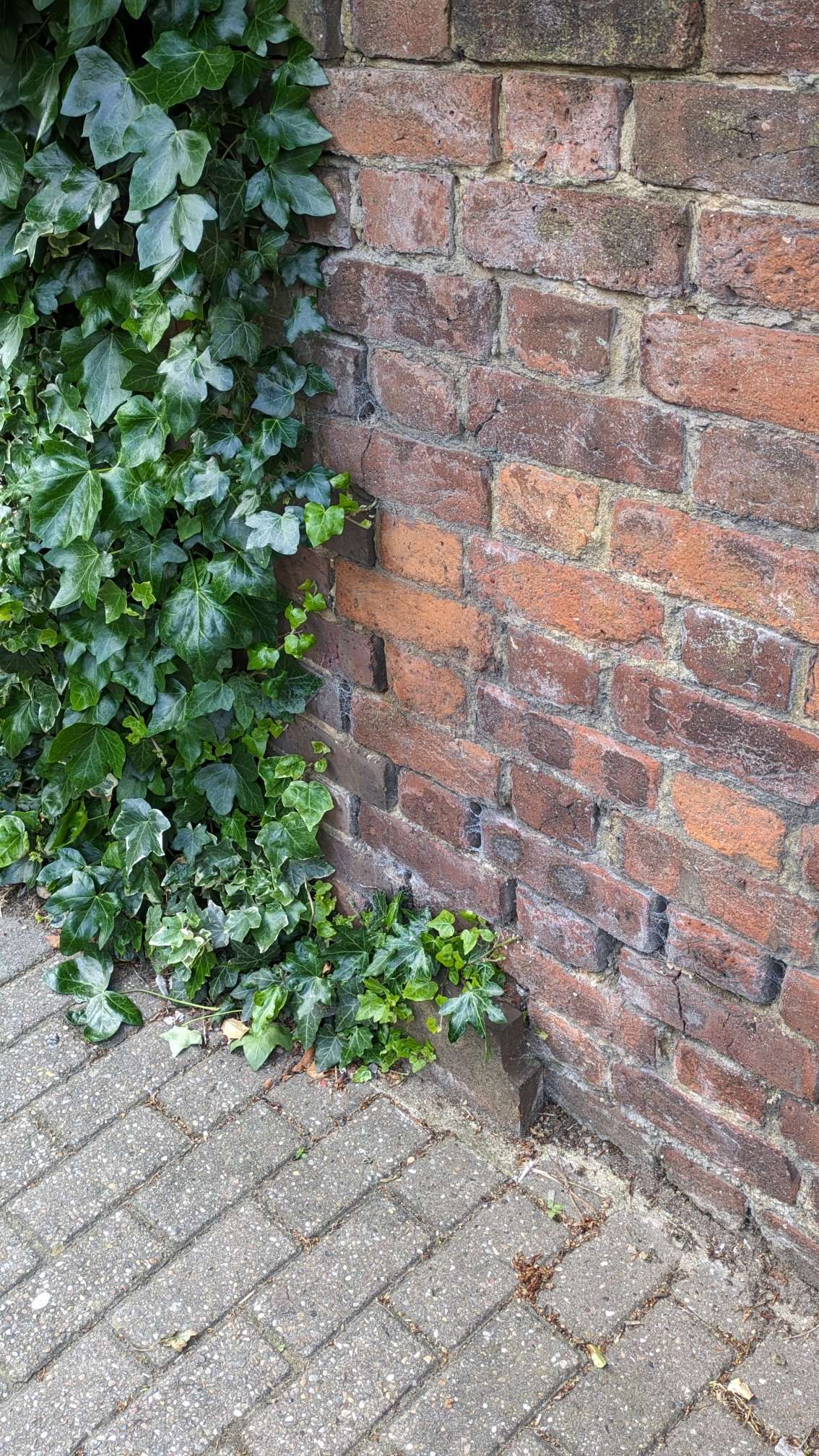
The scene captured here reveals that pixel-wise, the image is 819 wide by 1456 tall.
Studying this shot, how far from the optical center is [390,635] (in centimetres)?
212

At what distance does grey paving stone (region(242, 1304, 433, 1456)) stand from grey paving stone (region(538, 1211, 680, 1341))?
232 mm

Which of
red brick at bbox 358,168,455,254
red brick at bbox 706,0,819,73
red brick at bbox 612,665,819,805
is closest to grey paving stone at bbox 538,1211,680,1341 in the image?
red brick at bbox 612,665,819,805

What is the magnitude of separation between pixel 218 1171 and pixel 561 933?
0.73 meters

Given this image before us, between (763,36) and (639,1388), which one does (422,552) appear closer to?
(763,36)

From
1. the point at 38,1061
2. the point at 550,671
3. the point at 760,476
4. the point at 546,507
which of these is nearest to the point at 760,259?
the point at 760,476

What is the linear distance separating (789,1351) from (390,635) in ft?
4.14

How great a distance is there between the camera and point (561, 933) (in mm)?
2062

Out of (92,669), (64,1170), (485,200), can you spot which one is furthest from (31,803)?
(485,200)

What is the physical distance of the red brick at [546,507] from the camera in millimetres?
1707

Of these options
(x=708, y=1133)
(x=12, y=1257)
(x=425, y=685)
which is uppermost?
(x=425, y=685)

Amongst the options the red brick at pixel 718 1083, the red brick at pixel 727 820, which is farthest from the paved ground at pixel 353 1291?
the red brick at pixel 727 820

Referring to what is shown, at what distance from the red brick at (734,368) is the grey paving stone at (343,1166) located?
1362mm

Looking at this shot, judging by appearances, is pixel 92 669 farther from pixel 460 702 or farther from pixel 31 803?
pixel 460 702

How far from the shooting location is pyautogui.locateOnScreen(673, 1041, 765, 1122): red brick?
1880 mm
